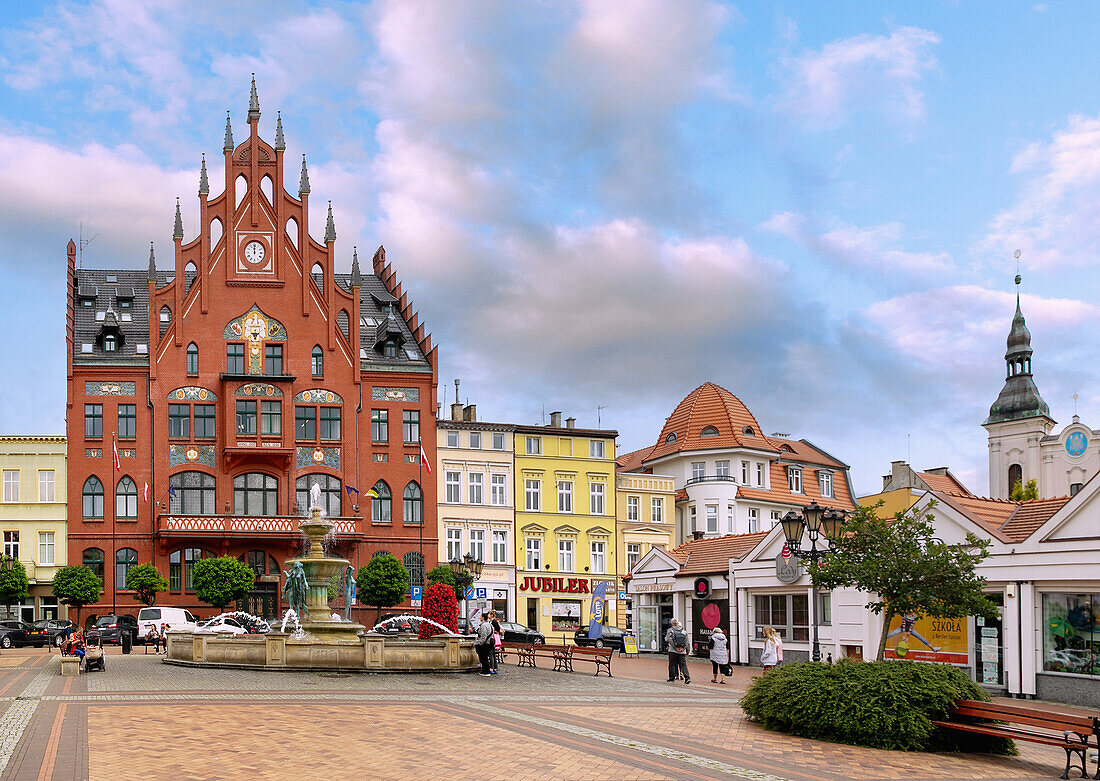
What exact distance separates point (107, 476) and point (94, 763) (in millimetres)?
52011

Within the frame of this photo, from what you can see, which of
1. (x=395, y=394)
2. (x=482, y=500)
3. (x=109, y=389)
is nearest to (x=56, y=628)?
(x=109, y=389)

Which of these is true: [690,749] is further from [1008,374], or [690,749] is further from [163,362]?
[1008,374]

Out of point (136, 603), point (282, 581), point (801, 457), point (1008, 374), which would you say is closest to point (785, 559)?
point (282, 581)

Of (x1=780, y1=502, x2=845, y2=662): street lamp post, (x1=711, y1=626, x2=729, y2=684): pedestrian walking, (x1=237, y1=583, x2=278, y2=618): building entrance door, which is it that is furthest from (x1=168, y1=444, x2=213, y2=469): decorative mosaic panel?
(x1=780, y1=502, x2=845, y2=662): street lamp post

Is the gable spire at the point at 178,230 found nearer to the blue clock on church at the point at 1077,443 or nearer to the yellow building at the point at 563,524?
the yellow building at the point at 563,524

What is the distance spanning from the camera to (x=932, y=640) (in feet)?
106

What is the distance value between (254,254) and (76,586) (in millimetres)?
19785

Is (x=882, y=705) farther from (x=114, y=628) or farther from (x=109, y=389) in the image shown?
(x=109, y=389)

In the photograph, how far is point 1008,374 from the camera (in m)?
116

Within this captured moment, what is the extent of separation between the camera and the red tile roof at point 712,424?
253 ft

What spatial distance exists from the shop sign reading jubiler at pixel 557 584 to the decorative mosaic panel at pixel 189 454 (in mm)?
18702

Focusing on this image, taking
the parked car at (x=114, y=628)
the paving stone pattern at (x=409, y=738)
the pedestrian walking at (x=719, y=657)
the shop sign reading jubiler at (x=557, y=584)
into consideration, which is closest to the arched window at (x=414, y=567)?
the shop sign reading jubiler at (x=557, y=584)

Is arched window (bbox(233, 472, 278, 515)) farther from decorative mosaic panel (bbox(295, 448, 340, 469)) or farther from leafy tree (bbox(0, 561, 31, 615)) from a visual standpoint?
leafy tree (bbox(0, 561, 31, 615))

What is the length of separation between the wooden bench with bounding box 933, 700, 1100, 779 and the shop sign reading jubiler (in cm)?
5329
